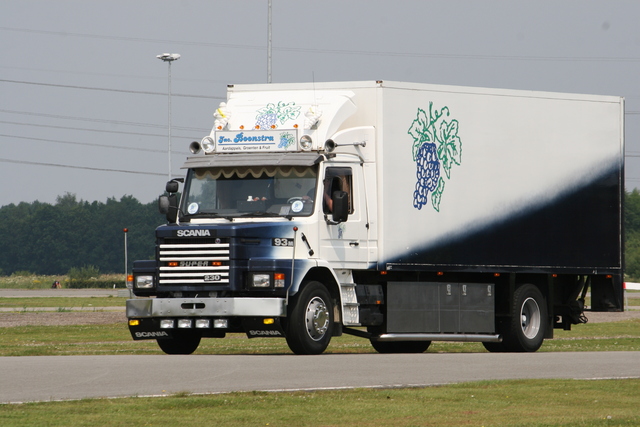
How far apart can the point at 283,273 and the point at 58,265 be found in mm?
142945

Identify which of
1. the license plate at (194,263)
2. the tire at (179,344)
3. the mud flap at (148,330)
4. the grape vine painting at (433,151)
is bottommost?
the tire at (179,344)

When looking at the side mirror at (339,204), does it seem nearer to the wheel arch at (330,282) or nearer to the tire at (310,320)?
the wheel arch at (330,282)

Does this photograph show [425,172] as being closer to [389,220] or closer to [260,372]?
[389,220]

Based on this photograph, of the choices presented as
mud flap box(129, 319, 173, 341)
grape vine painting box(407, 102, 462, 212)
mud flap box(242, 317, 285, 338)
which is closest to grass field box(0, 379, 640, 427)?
mud flap box(242, 317, 285, 338)

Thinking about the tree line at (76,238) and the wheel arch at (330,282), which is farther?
the tree line at (76,238)

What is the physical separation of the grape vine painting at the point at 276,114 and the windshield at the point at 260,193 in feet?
3.18

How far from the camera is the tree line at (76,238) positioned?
15738 cm

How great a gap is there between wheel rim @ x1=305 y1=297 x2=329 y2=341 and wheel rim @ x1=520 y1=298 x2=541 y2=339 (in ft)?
16.7

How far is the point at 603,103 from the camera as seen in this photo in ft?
78.0

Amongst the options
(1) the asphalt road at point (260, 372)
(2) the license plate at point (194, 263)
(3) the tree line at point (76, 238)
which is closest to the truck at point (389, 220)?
(2) the license plate at point (194, 263)

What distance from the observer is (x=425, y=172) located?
20.8m

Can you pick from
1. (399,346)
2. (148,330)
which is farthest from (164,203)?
(399,346)

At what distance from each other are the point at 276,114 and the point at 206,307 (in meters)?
3.45

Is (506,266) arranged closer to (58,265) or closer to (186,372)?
(186,372)
